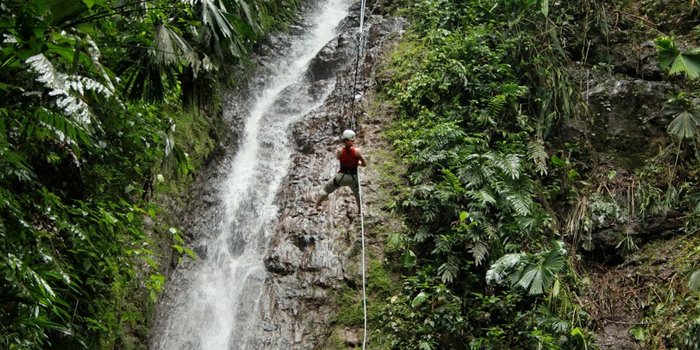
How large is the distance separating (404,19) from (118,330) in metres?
9.78

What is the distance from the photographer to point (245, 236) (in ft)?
30.3

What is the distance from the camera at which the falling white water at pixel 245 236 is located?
25.5ft

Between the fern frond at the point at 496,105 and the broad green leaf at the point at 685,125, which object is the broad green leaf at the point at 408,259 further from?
the broad green leaf at the point at 685,125

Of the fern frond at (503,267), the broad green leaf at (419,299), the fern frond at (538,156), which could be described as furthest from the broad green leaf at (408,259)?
the fern frond at (538,156)

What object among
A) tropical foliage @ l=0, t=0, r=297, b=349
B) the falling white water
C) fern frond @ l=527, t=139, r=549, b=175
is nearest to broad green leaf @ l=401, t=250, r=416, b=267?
the falling white water

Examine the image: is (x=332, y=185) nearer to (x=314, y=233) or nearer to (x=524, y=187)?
(x=314, y=233)

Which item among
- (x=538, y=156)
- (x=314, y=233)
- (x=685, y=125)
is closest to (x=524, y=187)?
(x=538, y=156)

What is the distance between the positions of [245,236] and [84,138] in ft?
20.8

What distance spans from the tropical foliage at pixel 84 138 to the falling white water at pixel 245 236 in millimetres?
875

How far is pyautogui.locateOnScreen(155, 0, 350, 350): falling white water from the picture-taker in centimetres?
778

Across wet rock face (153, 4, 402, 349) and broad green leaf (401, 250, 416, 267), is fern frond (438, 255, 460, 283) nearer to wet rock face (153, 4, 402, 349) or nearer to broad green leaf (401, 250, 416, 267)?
broad green leaf (401, 250, 416, 267)

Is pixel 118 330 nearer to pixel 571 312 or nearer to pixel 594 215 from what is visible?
pixel 571 312

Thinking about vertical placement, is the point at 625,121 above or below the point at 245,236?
above

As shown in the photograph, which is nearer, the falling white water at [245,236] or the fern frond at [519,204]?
the fern frond at [519,204]
